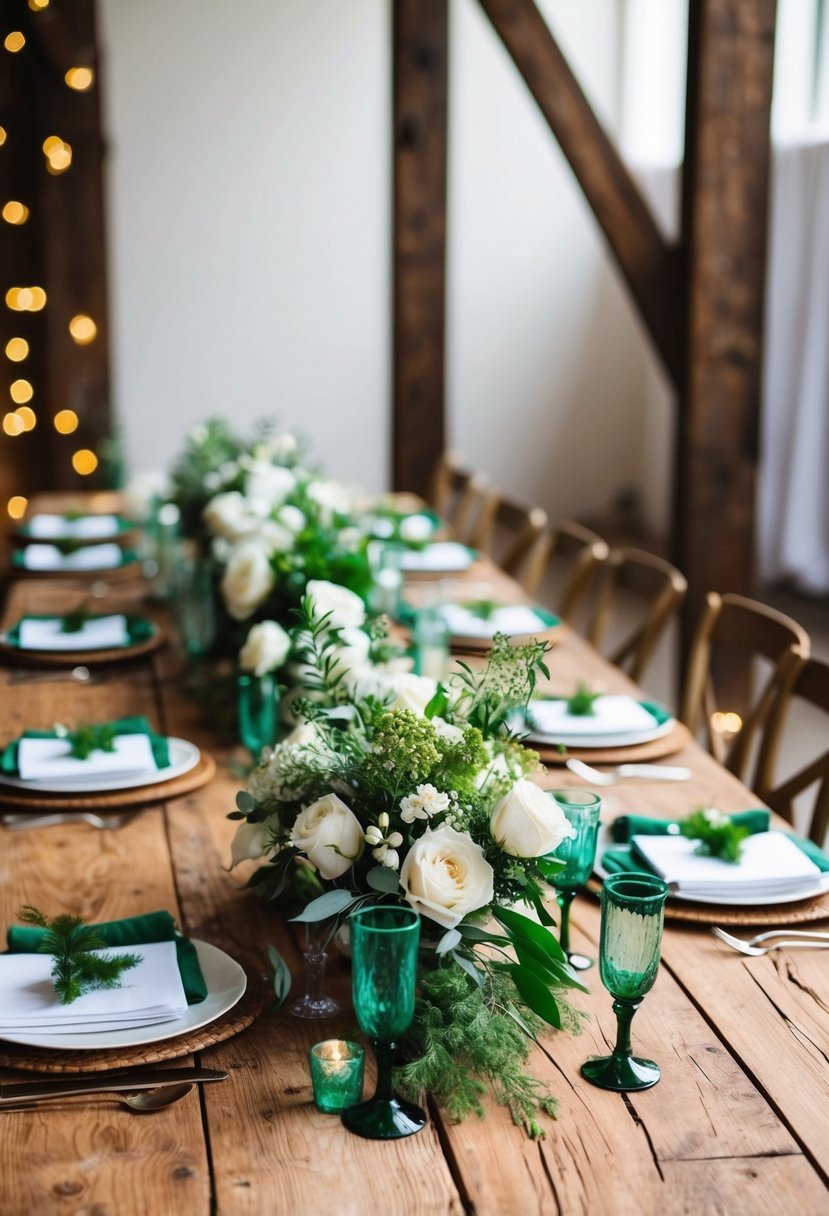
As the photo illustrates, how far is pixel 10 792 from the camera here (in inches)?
74.0

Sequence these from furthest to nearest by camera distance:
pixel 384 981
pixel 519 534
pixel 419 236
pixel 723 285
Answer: pixel 419 236, pixel 519 534, pixel 723 285, pixel 384 981

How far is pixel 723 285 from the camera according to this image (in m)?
3.45

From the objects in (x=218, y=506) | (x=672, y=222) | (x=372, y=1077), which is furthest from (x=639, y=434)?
(x=372, y=1077)

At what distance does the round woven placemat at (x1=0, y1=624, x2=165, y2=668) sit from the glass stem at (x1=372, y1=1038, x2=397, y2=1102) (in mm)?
1600

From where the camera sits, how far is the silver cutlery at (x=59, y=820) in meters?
1.79

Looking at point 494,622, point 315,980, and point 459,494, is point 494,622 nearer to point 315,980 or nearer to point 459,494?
point 315,980

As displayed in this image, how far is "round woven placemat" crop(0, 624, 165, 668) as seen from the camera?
8.57ft

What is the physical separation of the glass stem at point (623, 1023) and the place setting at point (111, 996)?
1.08ft

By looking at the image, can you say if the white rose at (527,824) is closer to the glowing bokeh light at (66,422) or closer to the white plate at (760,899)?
the white plate at (760,899)

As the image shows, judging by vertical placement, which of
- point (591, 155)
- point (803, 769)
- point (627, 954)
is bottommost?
point (803, 769)

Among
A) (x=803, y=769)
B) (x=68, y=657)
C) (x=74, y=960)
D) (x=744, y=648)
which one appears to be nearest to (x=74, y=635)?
(x=68, y=657)

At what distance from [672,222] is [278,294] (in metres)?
2.20

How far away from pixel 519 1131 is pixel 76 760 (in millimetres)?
1000

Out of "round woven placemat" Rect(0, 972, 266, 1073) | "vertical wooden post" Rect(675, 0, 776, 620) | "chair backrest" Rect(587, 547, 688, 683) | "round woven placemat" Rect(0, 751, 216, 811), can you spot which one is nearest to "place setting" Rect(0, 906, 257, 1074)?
"round woven placemat" Rect(0, 972, 266, 1073)
